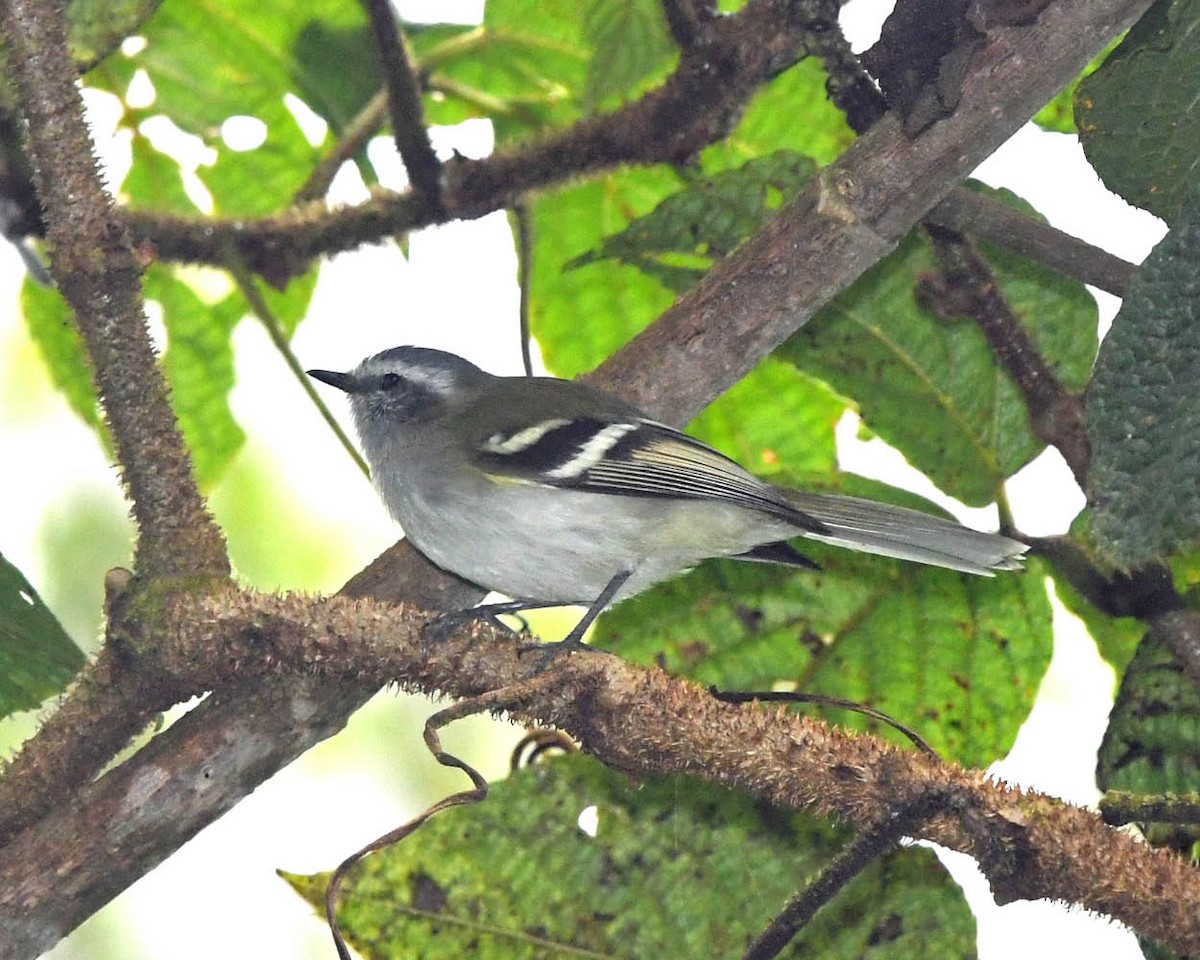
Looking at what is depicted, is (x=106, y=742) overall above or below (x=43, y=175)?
below

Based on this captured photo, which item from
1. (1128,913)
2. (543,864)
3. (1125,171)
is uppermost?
(1125,171)

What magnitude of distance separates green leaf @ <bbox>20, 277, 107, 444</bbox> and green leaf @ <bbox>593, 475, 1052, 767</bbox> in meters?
1.61

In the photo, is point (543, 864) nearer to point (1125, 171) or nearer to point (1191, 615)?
point (1191, 615)

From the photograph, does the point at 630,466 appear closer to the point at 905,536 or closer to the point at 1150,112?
the point at 905,536

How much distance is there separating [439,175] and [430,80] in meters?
0.67

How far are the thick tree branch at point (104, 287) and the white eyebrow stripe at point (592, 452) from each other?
3.67 feet

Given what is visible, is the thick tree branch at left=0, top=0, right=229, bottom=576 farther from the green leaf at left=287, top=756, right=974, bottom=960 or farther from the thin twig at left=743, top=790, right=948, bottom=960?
the thin twig at left=743, top=790, right=948, bottom=960

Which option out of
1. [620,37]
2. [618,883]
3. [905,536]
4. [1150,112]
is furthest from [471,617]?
[1150,112]

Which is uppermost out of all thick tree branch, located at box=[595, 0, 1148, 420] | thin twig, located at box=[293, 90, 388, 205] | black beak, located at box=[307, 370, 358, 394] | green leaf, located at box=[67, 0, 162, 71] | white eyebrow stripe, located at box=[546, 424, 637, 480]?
thin twig, located at box=[293, 90, 388, 205]

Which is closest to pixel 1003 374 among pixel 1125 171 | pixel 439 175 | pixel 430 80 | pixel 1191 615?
pixel 1191 615

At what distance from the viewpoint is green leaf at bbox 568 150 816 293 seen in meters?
2.89

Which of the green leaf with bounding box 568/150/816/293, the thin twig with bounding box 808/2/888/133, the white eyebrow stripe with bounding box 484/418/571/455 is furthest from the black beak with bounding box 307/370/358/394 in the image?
the thin twig with bounding box 808/2/888/133

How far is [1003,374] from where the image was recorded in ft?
9.55

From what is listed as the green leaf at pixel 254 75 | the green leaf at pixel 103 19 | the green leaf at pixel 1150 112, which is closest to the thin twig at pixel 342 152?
the green leaf at pixel 254 75
